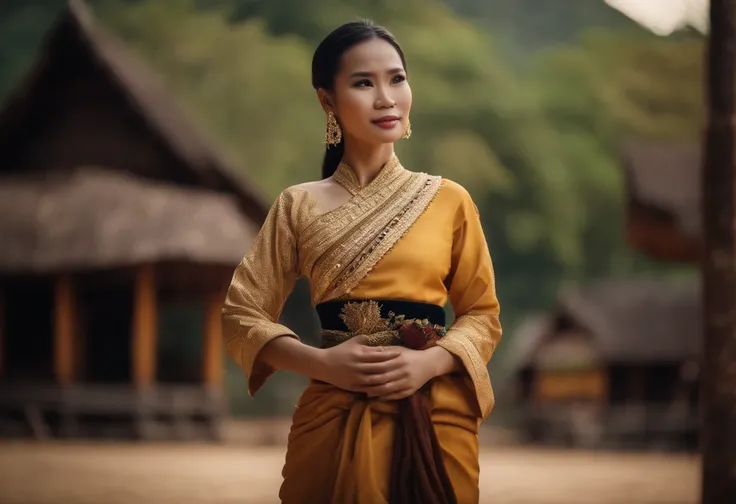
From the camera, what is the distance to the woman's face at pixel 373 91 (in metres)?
2.31

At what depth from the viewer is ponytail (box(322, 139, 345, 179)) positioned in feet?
8.14

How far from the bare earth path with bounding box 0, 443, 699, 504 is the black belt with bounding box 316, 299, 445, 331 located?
3609 millimetres

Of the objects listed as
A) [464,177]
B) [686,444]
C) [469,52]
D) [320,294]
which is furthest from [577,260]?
[320,294]

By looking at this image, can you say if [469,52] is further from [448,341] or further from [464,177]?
[448,341]

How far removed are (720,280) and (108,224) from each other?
867 centimetres

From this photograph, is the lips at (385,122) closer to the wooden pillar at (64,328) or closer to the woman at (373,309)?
the woman at (373,309)

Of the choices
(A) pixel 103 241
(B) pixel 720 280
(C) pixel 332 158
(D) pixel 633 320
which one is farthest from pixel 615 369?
(C) pixel 332 158

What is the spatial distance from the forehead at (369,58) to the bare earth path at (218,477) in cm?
383

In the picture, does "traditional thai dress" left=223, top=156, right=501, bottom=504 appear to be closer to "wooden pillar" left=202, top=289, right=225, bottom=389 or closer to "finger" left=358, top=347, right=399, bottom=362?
"finger" left=358, top=347, right=399, bottom=362

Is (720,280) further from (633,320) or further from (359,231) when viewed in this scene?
(633,320)

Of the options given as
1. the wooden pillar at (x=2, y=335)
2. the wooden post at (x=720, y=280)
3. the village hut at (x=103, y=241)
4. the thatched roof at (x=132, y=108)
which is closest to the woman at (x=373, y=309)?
the wooden post at (x=720, y=280)

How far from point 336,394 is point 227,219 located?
1009cm

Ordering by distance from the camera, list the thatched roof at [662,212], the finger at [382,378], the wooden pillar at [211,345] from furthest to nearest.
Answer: the wooden pillar at [211,345], the thatched roof at [662,212], the finger at [382,378]

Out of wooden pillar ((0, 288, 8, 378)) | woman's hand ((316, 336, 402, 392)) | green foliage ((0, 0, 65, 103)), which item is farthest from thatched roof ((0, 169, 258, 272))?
woman's hand ((316, 336, 402, 392))
